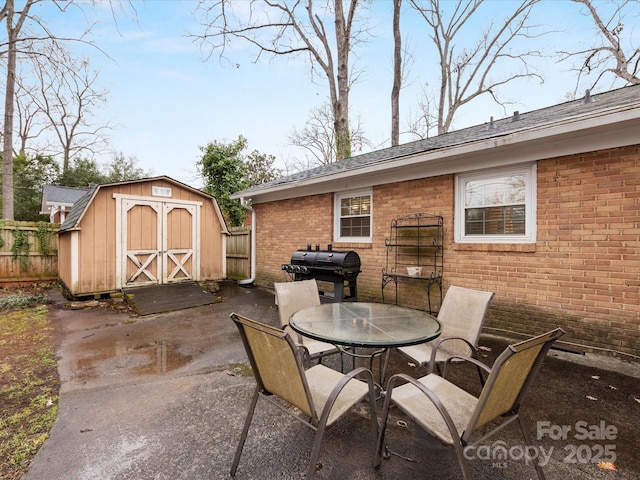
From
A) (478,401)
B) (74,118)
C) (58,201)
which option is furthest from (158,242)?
(74,118)

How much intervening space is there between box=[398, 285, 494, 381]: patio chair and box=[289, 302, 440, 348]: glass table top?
312mm

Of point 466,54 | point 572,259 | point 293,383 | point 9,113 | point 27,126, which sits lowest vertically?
point 293,383

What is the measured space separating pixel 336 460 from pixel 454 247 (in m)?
3.90

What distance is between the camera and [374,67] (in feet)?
50.3

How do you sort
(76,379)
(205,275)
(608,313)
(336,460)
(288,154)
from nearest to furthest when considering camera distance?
1. (336,460)
2. (76,379)
3. (608,313)
4. (205,275)
5. (288,154)

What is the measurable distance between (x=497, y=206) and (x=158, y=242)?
24.8 feet

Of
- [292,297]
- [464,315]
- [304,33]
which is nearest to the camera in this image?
[464,315]

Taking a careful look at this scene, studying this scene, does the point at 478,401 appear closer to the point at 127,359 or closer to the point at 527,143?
the point at 527,143

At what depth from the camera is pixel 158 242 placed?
7.70m

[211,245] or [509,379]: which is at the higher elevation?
[211,245]

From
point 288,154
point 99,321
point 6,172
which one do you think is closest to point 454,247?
point 99,321

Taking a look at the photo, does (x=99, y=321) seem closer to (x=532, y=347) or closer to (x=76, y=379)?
(x=76, y=379)

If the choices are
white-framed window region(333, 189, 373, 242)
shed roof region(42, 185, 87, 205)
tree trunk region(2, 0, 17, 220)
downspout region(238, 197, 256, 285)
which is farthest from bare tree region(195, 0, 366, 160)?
shed roof region(42, 185, 87, 205)

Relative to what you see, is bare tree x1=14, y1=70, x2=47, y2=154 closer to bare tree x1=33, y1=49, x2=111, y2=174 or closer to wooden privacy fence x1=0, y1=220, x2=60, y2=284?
bare tree x1=33, y1=49, x2=111, y2=174
